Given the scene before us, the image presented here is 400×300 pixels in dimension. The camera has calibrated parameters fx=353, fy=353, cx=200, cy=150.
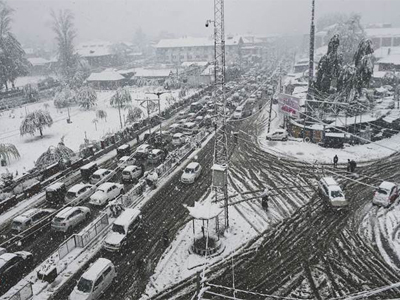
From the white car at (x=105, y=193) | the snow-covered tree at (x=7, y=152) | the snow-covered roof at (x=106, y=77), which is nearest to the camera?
the white car at (x=105, y=193)

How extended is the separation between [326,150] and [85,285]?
92.2 ft

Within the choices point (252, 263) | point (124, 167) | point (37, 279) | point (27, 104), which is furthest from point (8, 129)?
point (252, 263)

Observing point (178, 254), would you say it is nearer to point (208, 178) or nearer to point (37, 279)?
point (37, 279)

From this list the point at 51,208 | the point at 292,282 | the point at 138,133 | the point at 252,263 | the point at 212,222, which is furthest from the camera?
the point at 138,133

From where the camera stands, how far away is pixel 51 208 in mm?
25984

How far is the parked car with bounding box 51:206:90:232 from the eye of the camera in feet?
72.1

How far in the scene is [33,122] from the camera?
146 feet

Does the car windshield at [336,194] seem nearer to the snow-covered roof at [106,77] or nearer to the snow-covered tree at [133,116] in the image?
the snow-covered tree at [133,116]

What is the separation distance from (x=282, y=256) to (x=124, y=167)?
59.7 feet

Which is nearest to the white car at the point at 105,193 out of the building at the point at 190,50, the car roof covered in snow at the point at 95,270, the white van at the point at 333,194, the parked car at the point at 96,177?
the parked car at the point at 96,177

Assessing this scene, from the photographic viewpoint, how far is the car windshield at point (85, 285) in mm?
16000

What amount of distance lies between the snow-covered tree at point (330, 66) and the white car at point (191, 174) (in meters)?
25.5

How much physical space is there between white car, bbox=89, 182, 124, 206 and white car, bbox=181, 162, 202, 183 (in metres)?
5.13

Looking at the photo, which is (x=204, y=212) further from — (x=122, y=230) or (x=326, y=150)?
(x=326, y=150)
